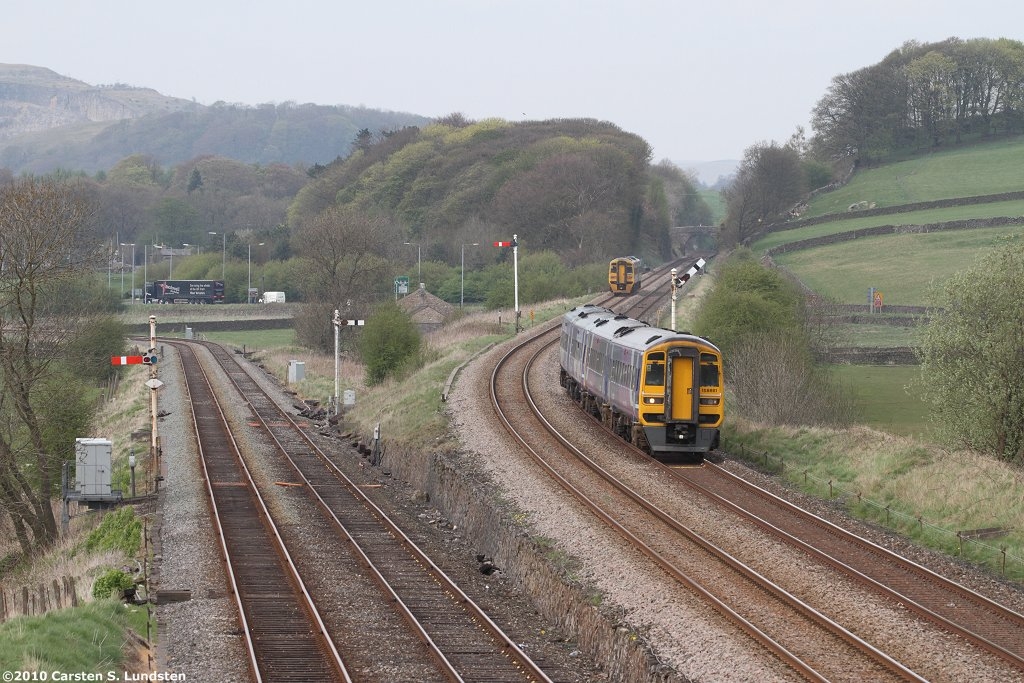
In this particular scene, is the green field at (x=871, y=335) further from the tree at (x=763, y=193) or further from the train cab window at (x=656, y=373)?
the tree at (x=763, y=193)

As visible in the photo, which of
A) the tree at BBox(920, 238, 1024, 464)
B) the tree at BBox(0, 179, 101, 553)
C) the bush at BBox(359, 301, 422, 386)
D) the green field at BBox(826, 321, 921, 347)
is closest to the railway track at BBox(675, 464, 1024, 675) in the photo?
the tree at BBox(920, 238, 1024, 464)

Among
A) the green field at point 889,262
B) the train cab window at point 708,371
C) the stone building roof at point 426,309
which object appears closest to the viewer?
the train cab window at point 708,371

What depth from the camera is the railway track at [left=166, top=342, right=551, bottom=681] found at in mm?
16422

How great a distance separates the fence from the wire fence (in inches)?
584

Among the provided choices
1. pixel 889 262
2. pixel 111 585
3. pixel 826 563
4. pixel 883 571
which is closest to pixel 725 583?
pixel 826 563

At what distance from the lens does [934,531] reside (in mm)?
20906

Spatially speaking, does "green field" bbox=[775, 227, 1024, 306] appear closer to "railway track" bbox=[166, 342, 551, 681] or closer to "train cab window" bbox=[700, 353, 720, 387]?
"train cab window" bbox=[700, 353, 720, 387]

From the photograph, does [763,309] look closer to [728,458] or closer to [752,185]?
[728,458]

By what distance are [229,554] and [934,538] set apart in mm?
13446

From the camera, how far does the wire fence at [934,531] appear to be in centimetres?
1896

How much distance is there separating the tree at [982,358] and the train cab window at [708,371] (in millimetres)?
7889

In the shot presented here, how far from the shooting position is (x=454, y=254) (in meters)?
118

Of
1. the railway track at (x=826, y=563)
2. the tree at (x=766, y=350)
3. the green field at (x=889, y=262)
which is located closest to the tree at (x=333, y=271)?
the tree at (x=766, y=350)

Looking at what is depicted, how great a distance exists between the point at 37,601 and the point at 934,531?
50.9 feet
